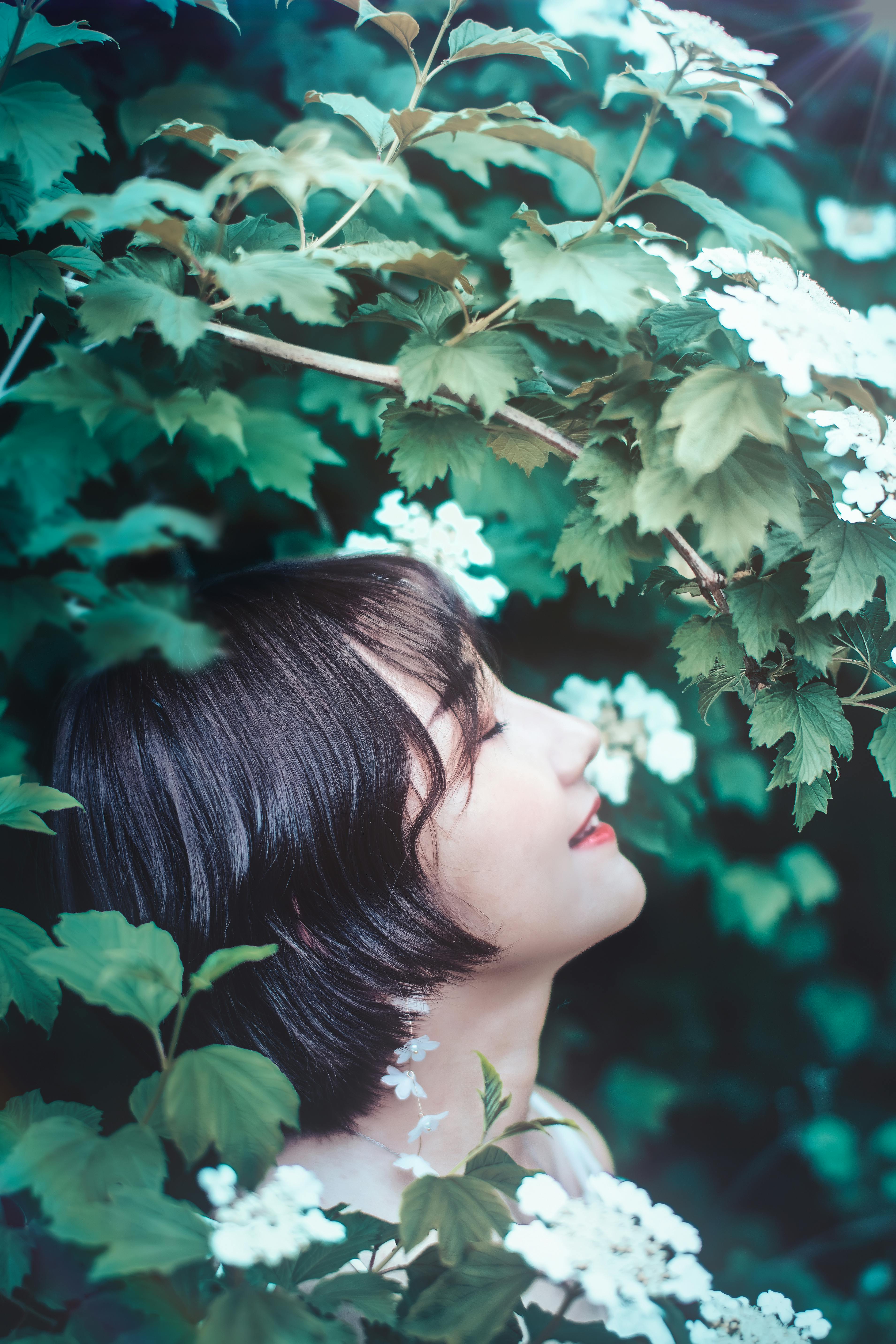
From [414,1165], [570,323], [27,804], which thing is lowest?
[414,1165]

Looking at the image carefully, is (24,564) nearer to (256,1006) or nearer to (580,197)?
(256,1006)

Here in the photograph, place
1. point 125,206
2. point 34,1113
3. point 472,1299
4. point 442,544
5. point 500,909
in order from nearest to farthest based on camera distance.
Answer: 1. point 125,206
2. point 472,1299
3. point 34,1113
4. point 500,909
5. point 442,544

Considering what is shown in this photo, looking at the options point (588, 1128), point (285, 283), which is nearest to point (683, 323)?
point (285, 283)

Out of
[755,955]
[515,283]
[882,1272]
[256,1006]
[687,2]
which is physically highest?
[687,2]

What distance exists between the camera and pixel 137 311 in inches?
19.6

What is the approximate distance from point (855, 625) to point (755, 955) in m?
0.53

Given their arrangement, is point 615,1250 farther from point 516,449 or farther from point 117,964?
point 516,449

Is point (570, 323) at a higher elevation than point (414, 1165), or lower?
higher

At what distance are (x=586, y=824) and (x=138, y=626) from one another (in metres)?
0.51

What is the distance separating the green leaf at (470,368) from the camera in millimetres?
537

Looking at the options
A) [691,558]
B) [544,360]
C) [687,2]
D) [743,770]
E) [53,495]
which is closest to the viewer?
[53,495]

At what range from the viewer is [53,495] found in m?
0.47

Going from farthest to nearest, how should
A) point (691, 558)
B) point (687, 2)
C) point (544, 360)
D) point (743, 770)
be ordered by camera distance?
1. point (743, 770)
2. point (544, 360)
3. point (687, 2)
4. point (691, 558)

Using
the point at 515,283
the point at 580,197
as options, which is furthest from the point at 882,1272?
the point at 580,197
